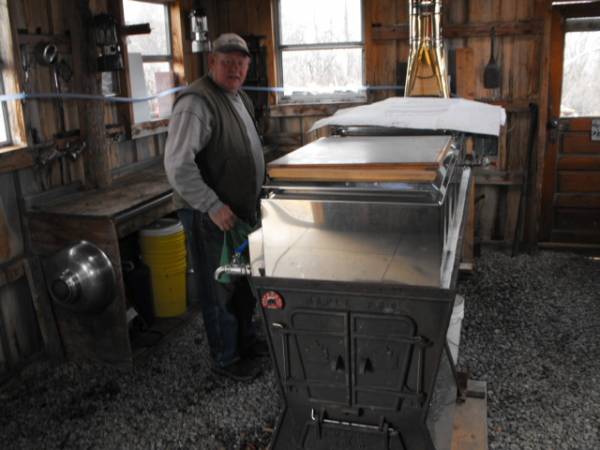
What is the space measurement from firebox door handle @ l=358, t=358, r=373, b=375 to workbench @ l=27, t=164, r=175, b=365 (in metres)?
1.77

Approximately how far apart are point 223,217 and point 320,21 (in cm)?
290

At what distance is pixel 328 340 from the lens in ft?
6.19

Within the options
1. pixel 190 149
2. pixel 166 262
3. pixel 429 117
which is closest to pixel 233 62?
pixel 190 149

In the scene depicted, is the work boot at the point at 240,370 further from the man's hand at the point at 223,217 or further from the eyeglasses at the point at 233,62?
the eyeglasses at the point at 233,62

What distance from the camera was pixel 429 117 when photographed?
7.65 feet

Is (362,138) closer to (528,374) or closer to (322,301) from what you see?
(322,301)

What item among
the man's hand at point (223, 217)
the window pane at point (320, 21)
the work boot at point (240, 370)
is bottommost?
the work boot at point (240, 370)

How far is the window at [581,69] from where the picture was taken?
4.82 meters

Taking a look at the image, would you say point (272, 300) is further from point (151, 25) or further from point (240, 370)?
point (151, 25)

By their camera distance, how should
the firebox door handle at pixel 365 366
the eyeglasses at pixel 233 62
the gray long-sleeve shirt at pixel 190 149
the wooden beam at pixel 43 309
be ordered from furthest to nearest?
the wooden beam at pixel 43 309
the eyeglasses at pixel 233 62
the gray long-sleeve shirt at pixel 190 149
the firebox door handle at pixel 365 366

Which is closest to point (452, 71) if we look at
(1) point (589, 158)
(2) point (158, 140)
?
(1) point (589, 158)

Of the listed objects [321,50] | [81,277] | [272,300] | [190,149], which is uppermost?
[321,50]

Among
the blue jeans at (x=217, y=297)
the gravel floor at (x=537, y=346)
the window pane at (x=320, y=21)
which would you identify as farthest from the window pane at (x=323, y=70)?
the blue jeans at (x=217, y=297)

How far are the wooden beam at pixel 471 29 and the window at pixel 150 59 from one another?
5.42ft
